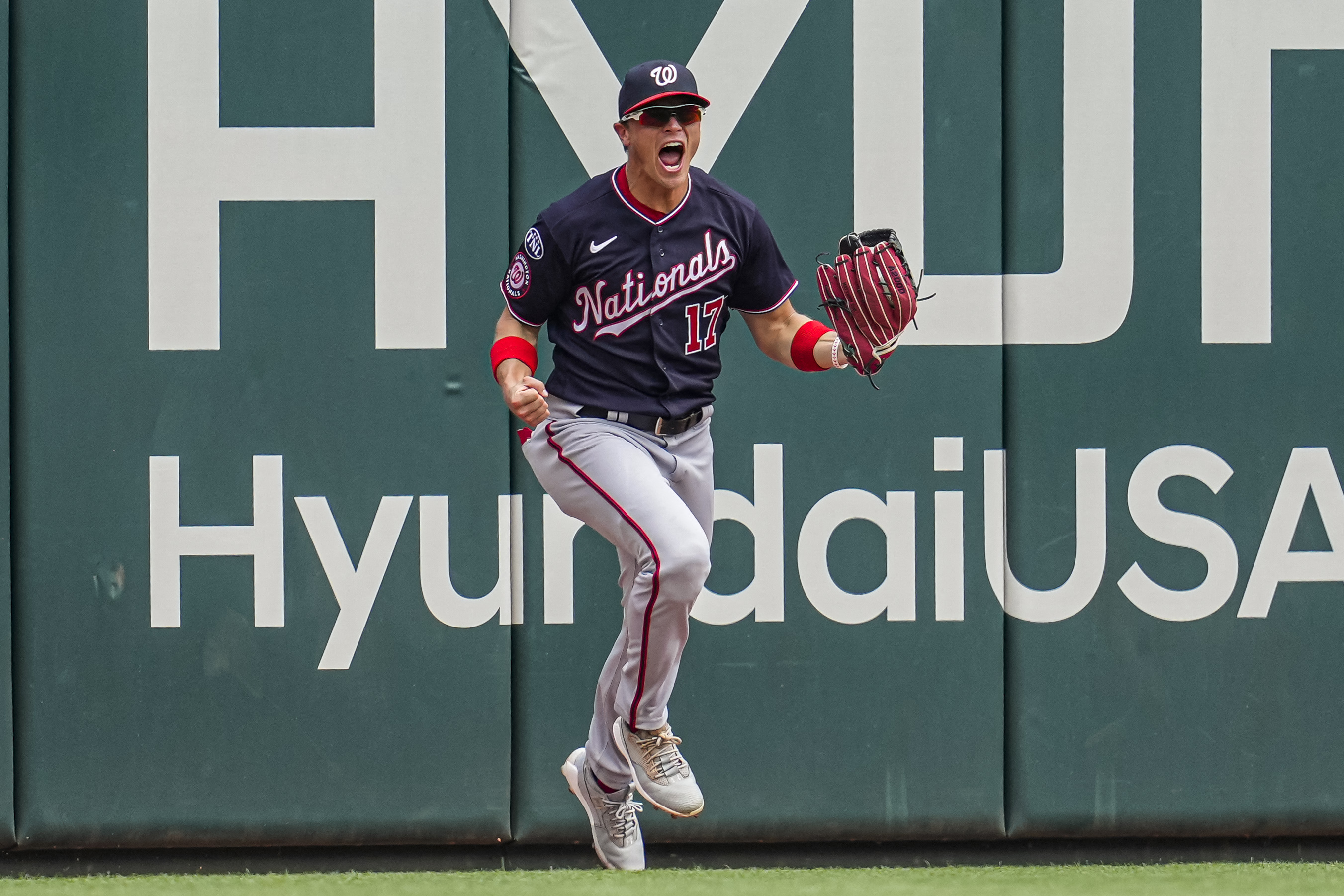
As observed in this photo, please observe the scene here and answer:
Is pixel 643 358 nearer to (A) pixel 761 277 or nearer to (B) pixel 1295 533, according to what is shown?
(A) pixel 761 277

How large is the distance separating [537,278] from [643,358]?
296mm

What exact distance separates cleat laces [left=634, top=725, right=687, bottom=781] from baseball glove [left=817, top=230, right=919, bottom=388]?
0.94m

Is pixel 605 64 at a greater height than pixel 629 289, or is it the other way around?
pixel 605 64

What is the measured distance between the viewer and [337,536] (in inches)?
148

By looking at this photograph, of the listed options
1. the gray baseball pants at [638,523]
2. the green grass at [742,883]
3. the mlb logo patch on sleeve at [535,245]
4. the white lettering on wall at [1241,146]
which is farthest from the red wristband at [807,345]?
the white lettering on wall at [1241,146]

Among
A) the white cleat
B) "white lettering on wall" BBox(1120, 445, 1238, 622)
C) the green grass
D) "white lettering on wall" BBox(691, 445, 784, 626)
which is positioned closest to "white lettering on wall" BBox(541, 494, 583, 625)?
"white lettering on wall" BBox(691, 445, 784, 626)

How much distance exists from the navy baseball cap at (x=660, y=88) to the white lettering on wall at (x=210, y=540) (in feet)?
4.97

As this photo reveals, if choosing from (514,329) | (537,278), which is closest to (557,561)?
Answer: (514,329)

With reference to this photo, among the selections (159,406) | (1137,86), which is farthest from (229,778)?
(1137,86)

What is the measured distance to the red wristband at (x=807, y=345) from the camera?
3.14 m

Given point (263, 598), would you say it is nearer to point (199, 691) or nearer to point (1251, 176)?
point (199, 691)

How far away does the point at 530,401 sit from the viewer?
281cm

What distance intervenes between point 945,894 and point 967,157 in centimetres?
195

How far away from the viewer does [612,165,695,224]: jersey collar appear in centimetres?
307
